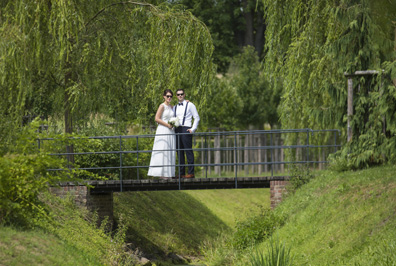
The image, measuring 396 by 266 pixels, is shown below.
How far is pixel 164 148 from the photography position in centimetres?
1576

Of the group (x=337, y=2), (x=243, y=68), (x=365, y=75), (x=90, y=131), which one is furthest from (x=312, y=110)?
(x=243, y=68)

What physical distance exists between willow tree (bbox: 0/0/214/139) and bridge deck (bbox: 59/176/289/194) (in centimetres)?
184

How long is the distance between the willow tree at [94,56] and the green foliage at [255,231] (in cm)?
340

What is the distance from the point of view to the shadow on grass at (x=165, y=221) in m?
18.9

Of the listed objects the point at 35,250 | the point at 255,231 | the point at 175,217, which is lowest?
the point at 175,217

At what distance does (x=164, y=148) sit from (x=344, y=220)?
5108 millimetres

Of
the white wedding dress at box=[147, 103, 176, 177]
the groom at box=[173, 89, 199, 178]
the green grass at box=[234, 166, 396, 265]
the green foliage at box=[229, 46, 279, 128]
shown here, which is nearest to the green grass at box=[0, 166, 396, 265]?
the green grass at box=[234, 166, 396, 265]

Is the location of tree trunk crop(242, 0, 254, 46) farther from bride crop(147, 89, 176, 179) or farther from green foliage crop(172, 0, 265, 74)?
bride crop(147, 89, 176, 179)

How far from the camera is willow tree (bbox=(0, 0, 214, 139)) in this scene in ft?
51.6

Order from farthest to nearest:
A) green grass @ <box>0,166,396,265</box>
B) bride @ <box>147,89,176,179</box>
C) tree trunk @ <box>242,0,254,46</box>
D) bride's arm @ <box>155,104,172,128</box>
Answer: tree trunk @ <box>242,0,254,46</box>, bride @ <box>147,89,176,179</box>, bride's arm @ <box>155,104,172,128</box>, green grass @ <box>0,166,396,265</box>

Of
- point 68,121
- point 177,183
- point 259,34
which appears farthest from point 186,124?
point 259,34

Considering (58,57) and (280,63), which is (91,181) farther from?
(280,63)

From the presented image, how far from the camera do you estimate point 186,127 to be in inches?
615

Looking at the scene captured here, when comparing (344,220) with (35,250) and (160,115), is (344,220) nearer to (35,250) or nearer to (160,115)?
(160,115)
